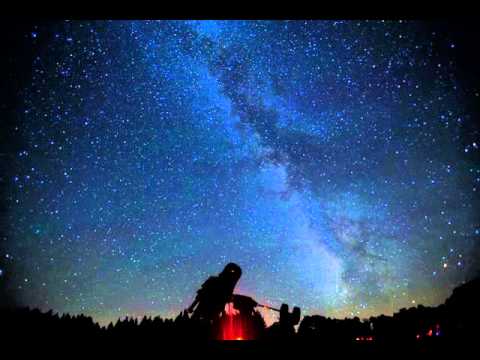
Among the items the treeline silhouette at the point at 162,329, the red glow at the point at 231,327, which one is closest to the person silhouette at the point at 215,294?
the red glow at the point at 231,327

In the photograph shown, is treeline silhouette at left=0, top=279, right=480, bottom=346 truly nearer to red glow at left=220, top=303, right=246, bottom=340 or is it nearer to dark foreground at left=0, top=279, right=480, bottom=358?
dark foreground at left=0, top=279, right=480, bottom=358

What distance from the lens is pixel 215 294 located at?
10.5 metres

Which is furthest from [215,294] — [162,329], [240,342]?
[240,342]

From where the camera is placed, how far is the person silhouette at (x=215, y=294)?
34.1 feet

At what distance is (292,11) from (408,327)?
4.17 m

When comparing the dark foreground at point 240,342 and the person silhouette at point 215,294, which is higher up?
the person silhouette at point 215,294

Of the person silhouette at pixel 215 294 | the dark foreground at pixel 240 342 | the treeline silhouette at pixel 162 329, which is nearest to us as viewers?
the dark foreground at pixel 240 342

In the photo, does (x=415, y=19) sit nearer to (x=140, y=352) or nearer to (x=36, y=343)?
(x=140, y=352)

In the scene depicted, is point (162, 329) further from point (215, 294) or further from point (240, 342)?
point (215, 294)

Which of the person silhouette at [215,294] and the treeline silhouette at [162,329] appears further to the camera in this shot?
the person silhouette at [215,294]

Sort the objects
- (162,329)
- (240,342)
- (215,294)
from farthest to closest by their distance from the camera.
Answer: (215,294) < (162,329) < (240,342)

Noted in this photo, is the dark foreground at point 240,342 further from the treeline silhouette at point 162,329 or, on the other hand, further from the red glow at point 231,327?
the red glow at point 231,327

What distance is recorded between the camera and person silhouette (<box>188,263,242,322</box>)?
10.4 metres

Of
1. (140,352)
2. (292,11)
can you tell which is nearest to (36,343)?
(140,352)
